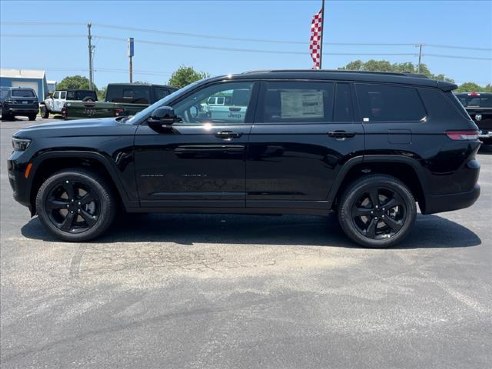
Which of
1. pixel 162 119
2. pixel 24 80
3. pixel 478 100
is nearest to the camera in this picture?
pixel 162 119

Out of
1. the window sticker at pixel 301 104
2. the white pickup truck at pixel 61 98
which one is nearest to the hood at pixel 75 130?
the window sticker at pixel 301 104

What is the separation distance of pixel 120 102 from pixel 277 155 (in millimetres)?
13713

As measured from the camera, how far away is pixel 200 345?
3.23 meters

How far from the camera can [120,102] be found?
58.2 ft

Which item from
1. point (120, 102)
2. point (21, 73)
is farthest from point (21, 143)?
point (21, 73)

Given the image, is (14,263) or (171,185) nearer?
(14,263)

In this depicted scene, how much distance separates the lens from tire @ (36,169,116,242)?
210 inches

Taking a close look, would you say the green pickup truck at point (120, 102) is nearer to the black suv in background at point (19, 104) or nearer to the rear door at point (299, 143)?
the rear door at point (299, 143)

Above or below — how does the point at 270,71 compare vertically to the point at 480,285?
above

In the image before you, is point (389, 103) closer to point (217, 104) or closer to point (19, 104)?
point (217, 104)

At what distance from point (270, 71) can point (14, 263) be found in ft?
10.7

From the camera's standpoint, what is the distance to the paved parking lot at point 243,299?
3.14m

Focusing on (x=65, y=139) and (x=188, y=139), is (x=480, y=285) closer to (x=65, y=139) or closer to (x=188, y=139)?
(x=188, y=139)

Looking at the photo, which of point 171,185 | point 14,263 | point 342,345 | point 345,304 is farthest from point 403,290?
point 14,263
